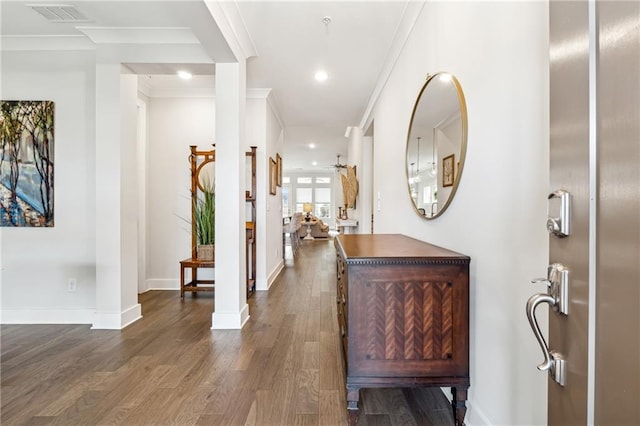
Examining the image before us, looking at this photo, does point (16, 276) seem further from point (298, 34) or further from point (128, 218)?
point (298, 34)

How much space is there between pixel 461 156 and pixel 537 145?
519mm

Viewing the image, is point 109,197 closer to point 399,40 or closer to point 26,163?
point 26,163

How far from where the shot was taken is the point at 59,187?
9.30 feet

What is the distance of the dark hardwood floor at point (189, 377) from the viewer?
1568 mm

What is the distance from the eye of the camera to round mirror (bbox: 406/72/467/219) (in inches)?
63.4

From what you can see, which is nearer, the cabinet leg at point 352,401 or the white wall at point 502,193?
the white wall at point 502,193

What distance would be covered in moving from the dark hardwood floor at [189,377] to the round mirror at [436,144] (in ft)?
4.05

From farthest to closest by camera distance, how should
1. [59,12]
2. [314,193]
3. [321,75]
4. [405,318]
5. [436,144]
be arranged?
[314,193] < [321,75] < [59,12] < [436,144] < [405,318]

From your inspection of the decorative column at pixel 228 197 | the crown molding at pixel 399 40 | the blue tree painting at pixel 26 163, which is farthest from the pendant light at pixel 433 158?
the blue tree painting at pixel 26 163

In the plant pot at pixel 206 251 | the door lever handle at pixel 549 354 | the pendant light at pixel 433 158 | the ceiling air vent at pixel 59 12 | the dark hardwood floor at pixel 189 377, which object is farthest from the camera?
the plant pot at pixel 206 251

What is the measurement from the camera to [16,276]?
285cm

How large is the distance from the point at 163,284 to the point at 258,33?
132 inches

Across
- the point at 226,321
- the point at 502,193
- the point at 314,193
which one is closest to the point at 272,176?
the point at 226,321

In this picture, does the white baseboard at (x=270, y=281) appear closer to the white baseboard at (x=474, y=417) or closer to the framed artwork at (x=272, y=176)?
the framed artwork at (x=272, y=176)
